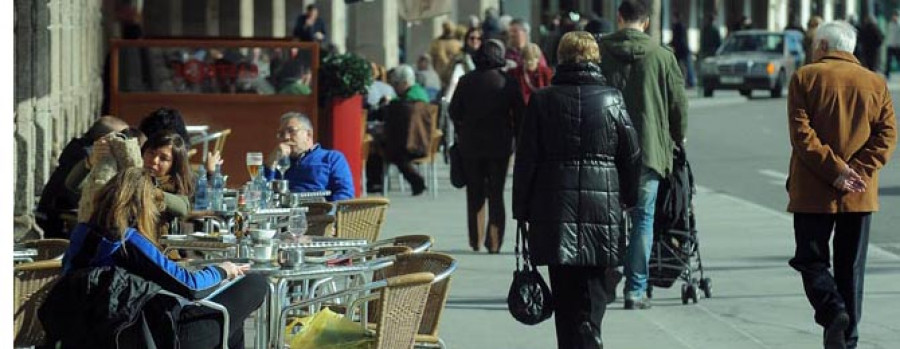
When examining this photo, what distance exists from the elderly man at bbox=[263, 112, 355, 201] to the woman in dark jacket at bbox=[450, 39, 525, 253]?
10.3 ft

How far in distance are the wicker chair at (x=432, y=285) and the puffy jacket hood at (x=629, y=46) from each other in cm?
377

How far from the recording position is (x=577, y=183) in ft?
33.8

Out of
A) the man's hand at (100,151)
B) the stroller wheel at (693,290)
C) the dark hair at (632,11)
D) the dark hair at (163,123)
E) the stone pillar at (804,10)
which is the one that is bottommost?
the stroller wheel at (693,290)

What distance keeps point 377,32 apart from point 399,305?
3480 cm

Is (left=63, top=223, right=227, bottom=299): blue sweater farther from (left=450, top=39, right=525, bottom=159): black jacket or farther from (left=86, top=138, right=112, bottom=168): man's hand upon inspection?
(left=450, top=39, right=525, bottom=159): black jacket

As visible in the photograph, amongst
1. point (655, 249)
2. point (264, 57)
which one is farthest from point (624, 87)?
point (264, 57)

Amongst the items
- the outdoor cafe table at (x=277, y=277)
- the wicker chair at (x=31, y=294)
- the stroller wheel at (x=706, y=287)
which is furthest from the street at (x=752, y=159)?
the wicker chair at (x=31, y=294)

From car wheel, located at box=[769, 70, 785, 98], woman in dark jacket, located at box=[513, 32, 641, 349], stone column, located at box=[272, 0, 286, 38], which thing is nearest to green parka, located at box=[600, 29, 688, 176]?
woman in dark jacket, located at box=[513, 32, 641, 349]

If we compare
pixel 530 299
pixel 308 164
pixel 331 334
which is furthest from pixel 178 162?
pixel 331 334

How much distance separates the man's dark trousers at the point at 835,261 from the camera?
35.5ft

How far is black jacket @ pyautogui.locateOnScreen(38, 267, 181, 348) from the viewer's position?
8125mm

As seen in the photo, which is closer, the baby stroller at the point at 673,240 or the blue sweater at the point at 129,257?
the blue sweater at the point at 129,257

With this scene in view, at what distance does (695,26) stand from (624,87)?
57.5 m

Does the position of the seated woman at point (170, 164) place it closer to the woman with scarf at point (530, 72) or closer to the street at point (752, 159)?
the street at point (752, 159)
